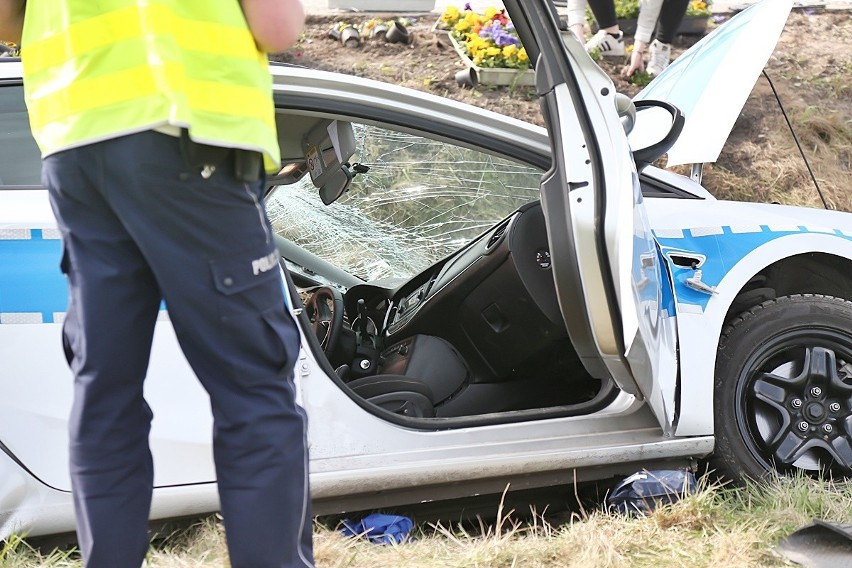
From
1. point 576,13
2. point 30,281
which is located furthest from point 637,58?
point 30,281

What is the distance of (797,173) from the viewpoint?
6094 mm

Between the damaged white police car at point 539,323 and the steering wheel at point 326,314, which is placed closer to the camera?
the damaged white police car at point 539,323

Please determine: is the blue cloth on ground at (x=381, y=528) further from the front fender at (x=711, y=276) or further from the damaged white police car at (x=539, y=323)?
the front fender at (x=711, y=276)

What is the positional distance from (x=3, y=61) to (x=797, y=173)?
480 centimetres

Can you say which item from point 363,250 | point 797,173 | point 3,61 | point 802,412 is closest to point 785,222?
point 802,412

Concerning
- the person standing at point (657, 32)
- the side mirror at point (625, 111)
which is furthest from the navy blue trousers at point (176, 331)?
the person standing at point (657, 32)

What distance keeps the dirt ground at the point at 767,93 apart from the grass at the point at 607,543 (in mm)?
3517

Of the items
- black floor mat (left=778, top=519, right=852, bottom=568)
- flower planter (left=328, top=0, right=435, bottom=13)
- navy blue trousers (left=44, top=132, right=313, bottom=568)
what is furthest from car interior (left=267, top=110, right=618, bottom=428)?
flower planter (left=328, top=0, right=435, bottom=13)

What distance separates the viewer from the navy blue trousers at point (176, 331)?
4.92 ft

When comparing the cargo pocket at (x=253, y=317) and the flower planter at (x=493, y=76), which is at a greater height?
the cargo pocket at (x=253, y=317)

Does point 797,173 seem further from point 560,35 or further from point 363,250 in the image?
point 560,35

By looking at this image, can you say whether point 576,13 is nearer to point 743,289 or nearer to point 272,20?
point 743,289

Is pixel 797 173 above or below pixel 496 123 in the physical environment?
below

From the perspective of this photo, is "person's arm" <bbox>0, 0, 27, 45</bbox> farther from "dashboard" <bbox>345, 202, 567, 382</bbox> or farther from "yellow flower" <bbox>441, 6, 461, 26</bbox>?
"yellow flower" <bbox>441, 6, 461, 26</bbox>
